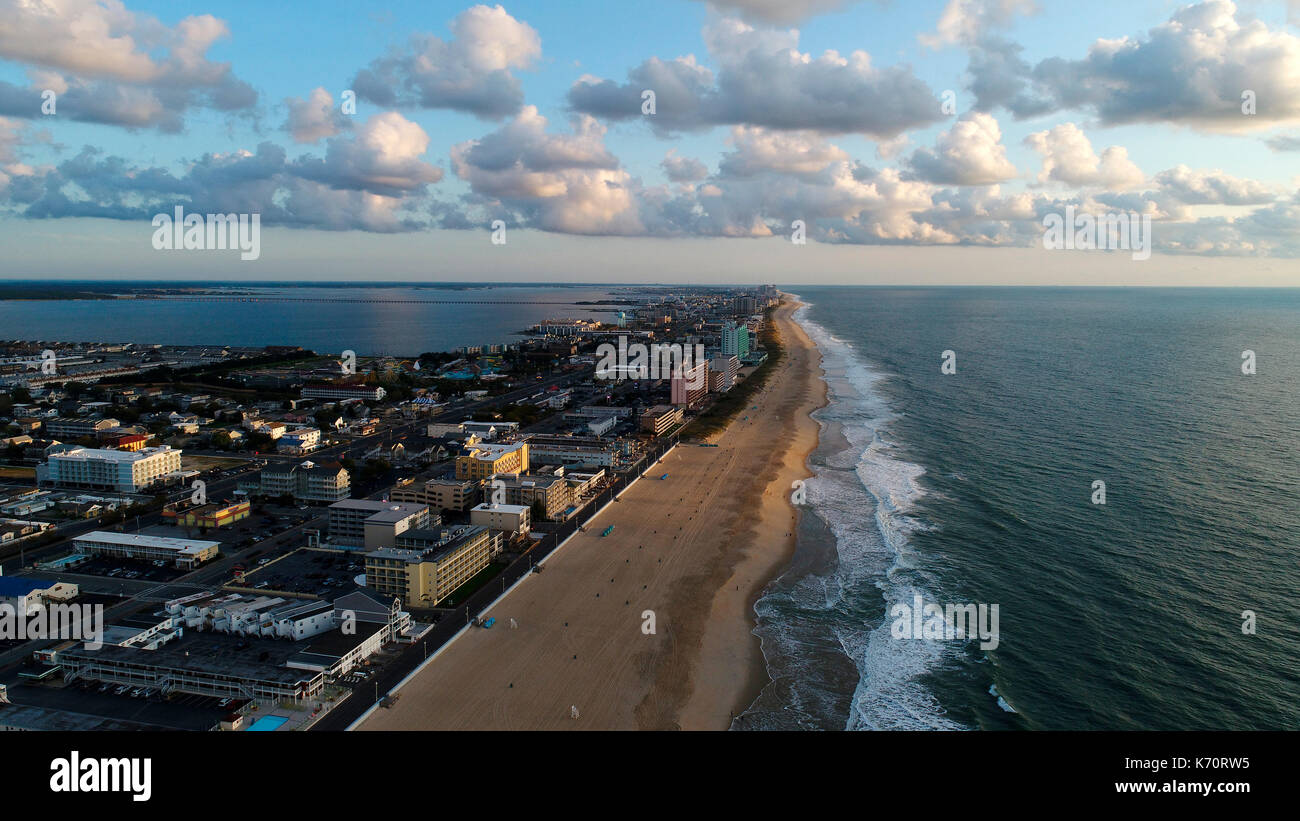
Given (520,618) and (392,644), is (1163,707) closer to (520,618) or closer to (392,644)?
(520,618)

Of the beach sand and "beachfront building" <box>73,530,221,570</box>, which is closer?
the beach sand

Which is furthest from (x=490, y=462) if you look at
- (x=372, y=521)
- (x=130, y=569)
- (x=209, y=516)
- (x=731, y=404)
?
(x=731, y=404)

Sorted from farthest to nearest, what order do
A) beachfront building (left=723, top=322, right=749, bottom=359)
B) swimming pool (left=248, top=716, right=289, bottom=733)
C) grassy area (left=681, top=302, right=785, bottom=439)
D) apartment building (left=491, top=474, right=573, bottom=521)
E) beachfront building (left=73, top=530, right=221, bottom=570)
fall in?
1. beachfront building (left=723, top=322, right=749, bottom=359)
2. grassy area (left=681, top=302, right=785, bottom=439)
3. apartment building (left=491, top=474, right=573, bottom=521)
4. beachfront building (left=73, top=530, right=221, bottom=570)
5. swimming pool (left=248, top=716, right=289, bottom=733)

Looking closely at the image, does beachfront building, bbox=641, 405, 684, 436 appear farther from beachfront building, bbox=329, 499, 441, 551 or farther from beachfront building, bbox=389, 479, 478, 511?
beachfront building, bbox=329, 499, 441, 551

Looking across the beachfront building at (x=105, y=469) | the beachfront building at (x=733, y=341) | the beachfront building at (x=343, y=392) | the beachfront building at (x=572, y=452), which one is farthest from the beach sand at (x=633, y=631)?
the beachfront building at (x=733, y=341)

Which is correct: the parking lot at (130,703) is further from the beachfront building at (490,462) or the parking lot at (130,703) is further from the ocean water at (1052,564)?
the beachfront building at (490,462)

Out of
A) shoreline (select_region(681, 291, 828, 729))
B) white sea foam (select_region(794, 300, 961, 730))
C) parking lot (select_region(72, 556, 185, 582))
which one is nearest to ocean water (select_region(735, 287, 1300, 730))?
white sea foam (select_region(794, 300, 961, 730))
